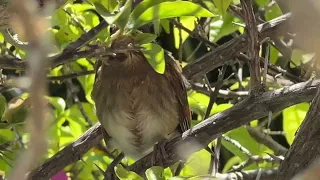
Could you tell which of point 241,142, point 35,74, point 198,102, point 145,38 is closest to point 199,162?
point 241,142

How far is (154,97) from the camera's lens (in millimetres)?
1505

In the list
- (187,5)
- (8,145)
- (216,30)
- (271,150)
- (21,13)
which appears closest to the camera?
(21,13)

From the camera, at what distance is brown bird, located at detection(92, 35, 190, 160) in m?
1.47

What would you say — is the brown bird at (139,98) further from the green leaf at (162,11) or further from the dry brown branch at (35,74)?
the dry brown branch at (35,74)

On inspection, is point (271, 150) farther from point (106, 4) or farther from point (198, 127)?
point (106, 4)

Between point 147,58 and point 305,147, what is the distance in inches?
11.0

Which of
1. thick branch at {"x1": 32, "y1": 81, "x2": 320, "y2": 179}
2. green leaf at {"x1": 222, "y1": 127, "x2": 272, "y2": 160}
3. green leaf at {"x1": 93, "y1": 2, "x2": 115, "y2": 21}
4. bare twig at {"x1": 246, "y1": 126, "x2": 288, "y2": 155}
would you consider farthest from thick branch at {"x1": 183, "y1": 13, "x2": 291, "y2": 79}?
green leaf at {"x1": 93, "y1": 2, "x2": 115, "y2": 21}

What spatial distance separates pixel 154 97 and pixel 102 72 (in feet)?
0.50

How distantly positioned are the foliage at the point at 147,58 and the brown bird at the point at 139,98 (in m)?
0.10

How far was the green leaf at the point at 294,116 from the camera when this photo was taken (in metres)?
1.61

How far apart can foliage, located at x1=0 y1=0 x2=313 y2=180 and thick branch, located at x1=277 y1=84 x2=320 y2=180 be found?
0.14 metres

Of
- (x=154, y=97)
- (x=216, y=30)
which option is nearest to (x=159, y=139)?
(x=154, y=97)

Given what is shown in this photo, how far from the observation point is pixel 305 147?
87 centimetres

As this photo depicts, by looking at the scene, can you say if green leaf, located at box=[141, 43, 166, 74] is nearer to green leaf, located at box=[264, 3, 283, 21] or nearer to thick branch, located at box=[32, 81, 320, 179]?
thick branch, located at box=[32, 81, 320, 179]
